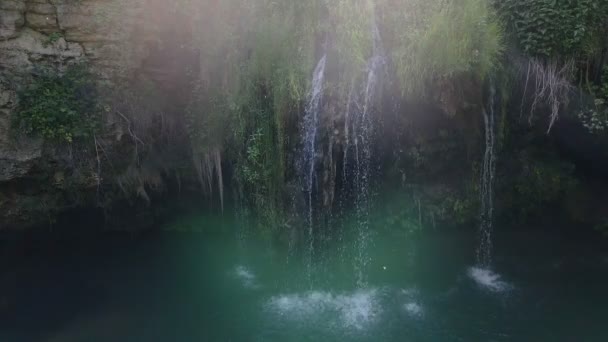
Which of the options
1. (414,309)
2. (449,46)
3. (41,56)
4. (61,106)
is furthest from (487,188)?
(41,56)

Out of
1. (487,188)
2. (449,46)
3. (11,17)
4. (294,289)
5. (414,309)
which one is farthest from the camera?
(487,188)

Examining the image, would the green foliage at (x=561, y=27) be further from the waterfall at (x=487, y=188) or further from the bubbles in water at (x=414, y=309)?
the bubbles in water at (x=414, y=309)

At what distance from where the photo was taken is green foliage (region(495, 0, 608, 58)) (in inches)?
258

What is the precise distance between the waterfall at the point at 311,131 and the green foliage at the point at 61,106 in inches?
130

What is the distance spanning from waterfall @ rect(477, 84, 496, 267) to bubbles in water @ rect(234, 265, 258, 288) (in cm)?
381

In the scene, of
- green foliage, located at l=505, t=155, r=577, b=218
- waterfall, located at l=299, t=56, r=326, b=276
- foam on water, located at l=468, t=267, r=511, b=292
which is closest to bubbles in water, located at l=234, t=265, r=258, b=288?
waterfall, located at l=299, t=56, r=326, b=276

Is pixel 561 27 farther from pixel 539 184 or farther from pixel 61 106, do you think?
pixel 61 106

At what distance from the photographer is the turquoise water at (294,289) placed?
6.30m

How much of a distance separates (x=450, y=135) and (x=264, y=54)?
319 centimetres

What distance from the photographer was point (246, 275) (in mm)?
7613

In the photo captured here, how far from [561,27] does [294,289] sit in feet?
18.3

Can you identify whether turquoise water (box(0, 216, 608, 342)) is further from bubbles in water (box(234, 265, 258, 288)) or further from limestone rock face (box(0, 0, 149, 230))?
limestone rock face (box(0, 0, 149, 230))

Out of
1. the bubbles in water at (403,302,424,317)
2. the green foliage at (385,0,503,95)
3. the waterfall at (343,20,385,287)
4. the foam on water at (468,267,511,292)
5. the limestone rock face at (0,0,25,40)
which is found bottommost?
the bubbles in water at (403,302,424,317)

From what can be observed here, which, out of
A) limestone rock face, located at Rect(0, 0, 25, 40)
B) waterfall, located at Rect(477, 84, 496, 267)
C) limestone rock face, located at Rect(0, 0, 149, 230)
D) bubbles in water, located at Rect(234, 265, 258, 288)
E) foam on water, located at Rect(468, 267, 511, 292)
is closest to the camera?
limestone rock face, located at Rect(0, 0, 25, 40)
